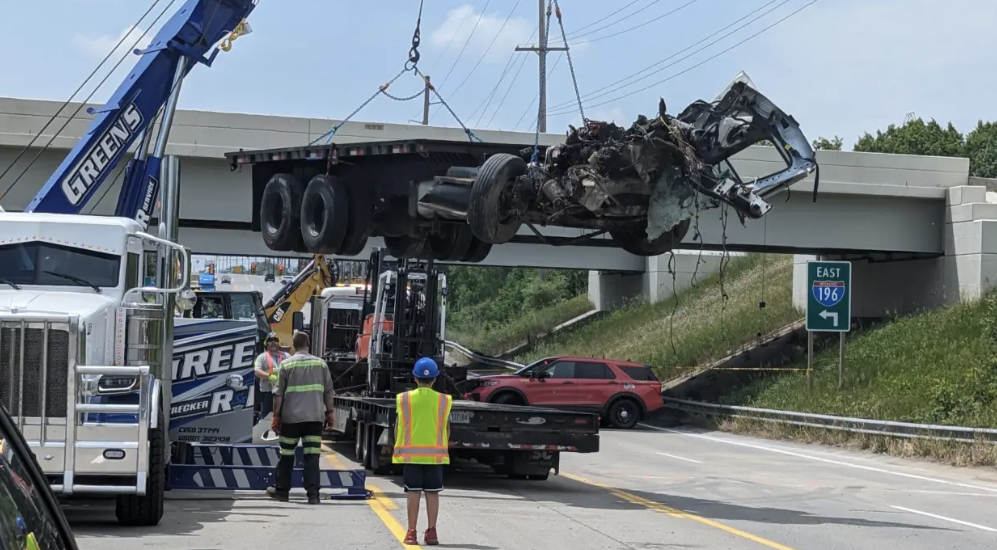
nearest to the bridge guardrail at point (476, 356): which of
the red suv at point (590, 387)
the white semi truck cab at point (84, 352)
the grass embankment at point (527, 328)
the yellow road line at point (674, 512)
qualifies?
the red suv at point (590, 387)

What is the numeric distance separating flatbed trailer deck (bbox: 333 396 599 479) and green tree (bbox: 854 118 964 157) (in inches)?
2599

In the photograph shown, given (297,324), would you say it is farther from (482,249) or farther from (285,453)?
(285,453)

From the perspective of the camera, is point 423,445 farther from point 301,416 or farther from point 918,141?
point 918,141

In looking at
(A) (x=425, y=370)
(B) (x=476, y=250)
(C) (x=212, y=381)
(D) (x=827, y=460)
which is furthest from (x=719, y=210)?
(A) (x=425, y=370)

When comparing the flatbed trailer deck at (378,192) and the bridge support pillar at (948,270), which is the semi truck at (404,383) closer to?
the flatbed trailer deck at (378,192)

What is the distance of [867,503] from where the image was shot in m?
15.0

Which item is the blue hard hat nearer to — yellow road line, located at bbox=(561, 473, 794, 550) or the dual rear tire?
yellow road line, located at bbox=(561, 473, 794, 550)

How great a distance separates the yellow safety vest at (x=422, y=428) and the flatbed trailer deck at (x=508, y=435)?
13.4ft

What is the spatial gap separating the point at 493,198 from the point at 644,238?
2008mm

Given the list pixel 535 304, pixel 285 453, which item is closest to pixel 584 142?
pixel 285 453

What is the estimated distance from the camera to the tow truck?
33.7 ft

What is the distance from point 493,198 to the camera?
1403 cm

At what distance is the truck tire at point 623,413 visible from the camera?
94.0 feet

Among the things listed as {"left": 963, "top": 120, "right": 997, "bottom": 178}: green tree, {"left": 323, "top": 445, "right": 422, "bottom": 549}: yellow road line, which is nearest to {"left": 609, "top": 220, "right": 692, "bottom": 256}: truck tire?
{"left": 323, "top": 445, "right": 422, "bottom": 549}: yellow road line
